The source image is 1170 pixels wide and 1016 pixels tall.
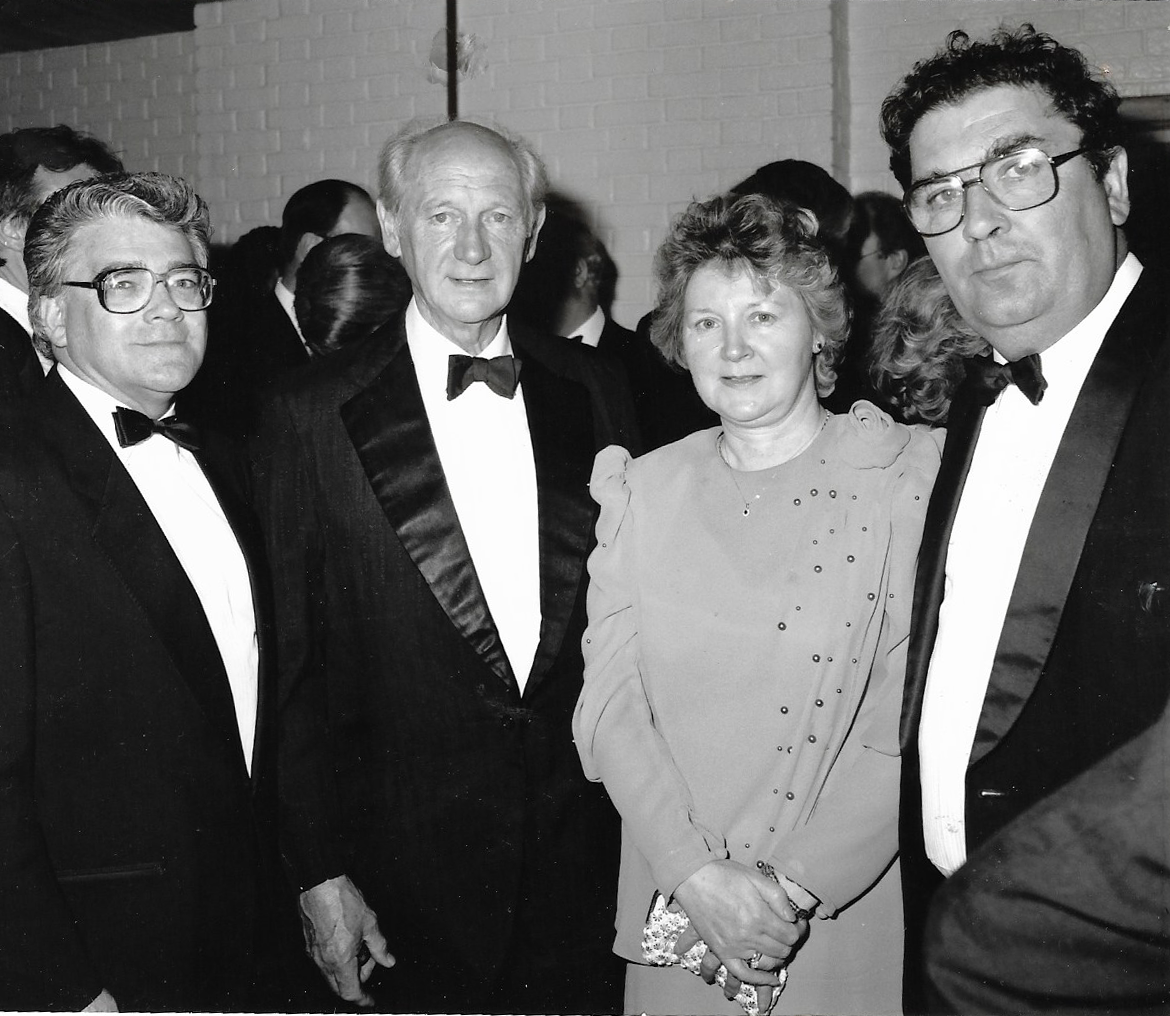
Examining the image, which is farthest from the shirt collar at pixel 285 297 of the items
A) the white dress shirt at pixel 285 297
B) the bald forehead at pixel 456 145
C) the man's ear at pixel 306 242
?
the bald forehead at pixel 456 145

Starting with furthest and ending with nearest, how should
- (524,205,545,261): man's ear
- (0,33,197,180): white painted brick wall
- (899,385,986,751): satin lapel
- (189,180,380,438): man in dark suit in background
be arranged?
(0,33,197,180): white painted brick wall, (189,180,380,438): man in dark suit in background, (524,205,545,261): man's ear, (899,385,986,751): satin lapel

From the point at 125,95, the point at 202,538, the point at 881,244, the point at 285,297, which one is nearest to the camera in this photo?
the point at 202,538

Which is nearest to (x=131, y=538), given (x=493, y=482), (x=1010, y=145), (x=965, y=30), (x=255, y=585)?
(x=255, y=585)

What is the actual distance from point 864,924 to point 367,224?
3.35 metres

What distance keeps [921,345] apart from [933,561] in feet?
1.63

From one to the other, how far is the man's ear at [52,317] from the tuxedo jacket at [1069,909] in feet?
5.41

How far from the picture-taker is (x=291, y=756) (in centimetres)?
209

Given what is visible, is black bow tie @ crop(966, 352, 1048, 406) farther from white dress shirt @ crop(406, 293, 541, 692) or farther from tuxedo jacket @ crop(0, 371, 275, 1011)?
tuxedo jacket @ crop(0, 371, 275, 1011)

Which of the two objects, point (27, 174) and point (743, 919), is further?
point (27, 174)

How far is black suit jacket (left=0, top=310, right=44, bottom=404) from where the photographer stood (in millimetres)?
2221

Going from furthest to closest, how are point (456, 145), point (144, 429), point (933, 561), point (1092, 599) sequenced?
point (456, 145) < point (144, 429) < point (933, 561) < point (1092, 599)

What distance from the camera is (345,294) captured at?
267 centimetres

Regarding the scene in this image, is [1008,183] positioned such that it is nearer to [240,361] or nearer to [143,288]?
[143,288]

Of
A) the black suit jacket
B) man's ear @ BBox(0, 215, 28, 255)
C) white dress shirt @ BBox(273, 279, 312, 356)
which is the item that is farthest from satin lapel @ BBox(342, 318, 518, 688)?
white dress shirt @ BBox(273, 279, 312, 356)
